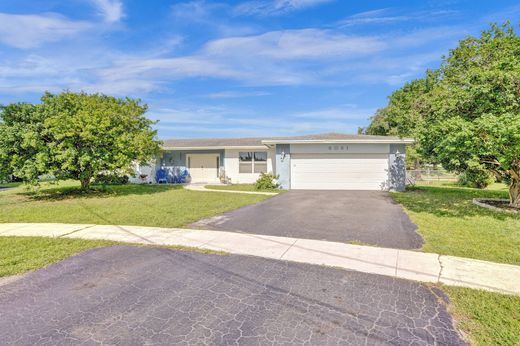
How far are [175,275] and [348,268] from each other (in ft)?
9.45

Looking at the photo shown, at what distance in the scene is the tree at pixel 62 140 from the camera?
12.0 m

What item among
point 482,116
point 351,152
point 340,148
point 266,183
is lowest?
point 266,183

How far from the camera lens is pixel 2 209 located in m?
10.3

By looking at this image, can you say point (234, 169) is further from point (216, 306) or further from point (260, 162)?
point (216, 306)

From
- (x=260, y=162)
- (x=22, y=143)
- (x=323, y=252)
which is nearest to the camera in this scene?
(x=323, y=252)

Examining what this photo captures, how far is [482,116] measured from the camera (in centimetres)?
822

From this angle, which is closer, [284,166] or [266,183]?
[266,183]

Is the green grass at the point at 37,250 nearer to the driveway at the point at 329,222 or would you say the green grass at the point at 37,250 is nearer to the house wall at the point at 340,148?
the driveway at the point at 329,222

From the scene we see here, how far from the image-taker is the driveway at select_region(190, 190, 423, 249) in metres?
6.50

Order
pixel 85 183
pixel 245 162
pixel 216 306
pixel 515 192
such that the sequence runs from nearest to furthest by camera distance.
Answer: pixel 216 306 → pixel 515 192 → pixel 85 183 → pixel 245 162

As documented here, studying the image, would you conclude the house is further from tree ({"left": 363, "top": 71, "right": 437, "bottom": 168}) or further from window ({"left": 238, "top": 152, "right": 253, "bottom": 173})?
window ({"left": 238, "top": 152, "right": 253, "bottom": 173})

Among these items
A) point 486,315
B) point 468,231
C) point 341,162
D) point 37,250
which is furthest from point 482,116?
point 37,250

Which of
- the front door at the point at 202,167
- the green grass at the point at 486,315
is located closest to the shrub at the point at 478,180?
the green grass at the point at 486,315

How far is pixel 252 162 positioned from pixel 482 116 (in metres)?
15.0
